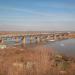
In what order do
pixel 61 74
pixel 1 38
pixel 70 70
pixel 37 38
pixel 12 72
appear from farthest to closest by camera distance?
1. pixel 37 38
2. pixel 1 38
3. pixel 70 70
4. pixel 61 74
5. pixel 12 72

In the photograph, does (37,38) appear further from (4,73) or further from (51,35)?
(4,73)

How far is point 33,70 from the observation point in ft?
38.9

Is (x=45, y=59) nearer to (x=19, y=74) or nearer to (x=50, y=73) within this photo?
(x=50, y=73)

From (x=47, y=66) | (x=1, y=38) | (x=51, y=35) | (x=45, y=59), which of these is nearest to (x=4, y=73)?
(x=47, y=66)

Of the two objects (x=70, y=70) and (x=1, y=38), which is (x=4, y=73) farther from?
(x=1, y=38)

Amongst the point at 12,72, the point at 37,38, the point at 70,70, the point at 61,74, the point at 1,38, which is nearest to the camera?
the point at 12,72

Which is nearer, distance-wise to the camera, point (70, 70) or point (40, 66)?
point (40, 66)

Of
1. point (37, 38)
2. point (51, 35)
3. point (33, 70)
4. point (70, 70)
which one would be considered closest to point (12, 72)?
point (33, 70)

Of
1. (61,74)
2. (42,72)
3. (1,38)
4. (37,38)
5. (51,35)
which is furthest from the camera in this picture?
(51,35)

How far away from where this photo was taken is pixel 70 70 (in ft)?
46.3

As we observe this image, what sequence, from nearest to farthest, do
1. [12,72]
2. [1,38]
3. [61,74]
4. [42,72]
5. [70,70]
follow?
[12,72]
[42,72]
[61,74]
[70,70]
[1,38]

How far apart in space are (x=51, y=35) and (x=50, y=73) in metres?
61.2

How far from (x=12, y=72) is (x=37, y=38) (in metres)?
47.2

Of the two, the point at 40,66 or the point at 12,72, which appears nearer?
the point at 12,72
